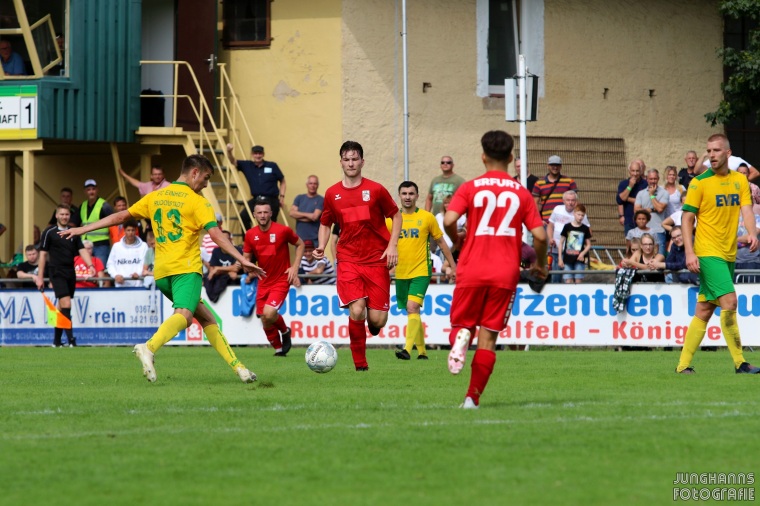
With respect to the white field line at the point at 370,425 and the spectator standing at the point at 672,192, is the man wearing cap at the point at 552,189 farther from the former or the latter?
the white field line at the point at 370,425

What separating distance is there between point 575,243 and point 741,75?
631cm

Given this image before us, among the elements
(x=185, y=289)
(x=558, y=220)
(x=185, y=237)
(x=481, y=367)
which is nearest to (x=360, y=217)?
Result: (x=185, y=237)

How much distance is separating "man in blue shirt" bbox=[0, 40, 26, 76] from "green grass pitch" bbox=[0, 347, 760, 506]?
45.6 ft

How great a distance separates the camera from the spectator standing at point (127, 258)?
2430 centimetres

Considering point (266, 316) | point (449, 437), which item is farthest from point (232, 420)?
point (266, 316)

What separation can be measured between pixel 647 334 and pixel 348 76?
9010 millimetres

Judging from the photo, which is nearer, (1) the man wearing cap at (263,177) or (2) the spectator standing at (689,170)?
(2) the spectator standing at (689,170)

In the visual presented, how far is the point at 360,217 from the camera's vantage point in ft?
48.6

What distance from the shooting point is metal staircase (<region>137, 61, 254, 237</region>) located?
26.5 meters

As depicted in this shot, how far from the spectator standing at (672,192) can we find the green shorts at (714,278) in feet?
31.2

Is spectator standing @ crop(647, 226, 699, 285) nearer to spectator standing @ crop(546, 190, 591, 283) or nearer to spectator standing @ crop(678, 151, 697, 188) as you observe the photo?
spectator standing @ crop(678, 151, 697, 188)

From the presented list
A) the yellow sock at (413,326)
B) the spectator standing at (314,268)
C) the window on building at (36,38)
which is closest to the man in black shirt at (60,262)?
the spectator standing at (314,268)

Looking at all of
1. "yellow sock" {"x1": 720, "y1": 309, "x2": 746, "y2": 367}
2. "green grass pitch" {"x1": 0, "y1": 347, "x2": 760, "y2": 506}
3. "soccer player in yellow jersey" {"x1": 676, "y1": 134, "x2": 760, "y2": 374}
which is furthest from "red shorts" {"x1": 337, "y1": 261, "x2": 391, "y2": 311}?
"yellow sock" {"x1": 720, "y1": 309, "x2": 746, "y2": 367}

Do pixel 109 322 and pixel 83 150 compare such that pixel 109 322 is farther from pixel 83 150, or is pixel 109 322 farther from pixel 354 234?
pixel 354 234
